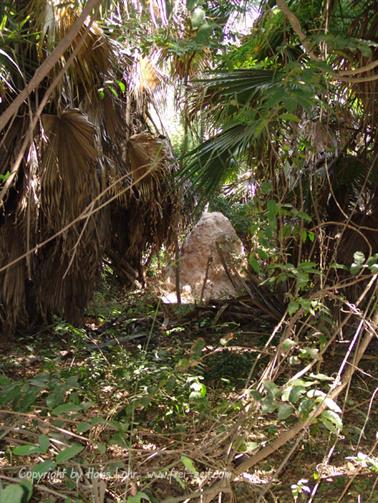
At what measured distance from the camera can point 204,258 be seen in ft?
27.9

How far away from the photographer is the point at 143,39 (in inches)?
187

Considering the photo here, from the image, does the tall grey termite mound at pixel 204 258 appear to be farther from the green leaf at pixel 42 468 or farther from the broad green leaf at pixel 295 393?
the green leaf at pixel 42 468

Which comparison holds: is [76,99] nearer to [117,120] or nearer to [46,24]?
[117,120]

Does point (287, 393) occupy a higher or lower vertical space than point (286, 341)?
lower

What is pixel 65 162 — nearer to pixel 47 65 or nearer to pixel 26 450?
pixel 47 65

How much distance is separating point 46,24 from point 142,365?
2.22m

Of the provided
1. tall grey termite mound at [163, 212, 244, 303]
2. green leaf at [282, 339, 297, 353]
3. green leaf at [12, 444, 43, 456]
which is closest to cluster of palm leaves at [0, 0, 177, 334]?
green leaf at [282, 339, 297, 353]

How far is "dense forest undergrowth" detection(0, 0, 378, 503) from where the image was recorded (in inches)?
83.3

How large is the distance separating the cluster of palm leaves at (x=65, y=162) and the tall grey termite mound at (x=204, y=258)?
85.6 inches

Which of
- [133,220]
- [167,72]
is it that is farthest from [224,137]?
[133,220]

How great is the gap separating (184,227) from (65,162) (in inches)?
78.5

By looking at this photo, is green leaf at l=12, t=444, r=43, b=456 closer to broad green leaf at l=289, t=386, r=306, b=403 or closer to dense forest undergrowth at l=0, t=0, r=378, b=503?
dense forest undergrowth at l=0, t=0, r=378, b=503

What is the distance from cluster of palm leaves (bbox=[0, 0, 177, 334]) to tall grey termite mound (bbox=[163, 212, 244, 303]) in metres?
2.17

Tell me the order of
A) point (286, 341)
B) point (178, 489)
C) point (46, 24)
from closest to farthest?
point (286, 341) < point (178, 489) < point (46, 24)
